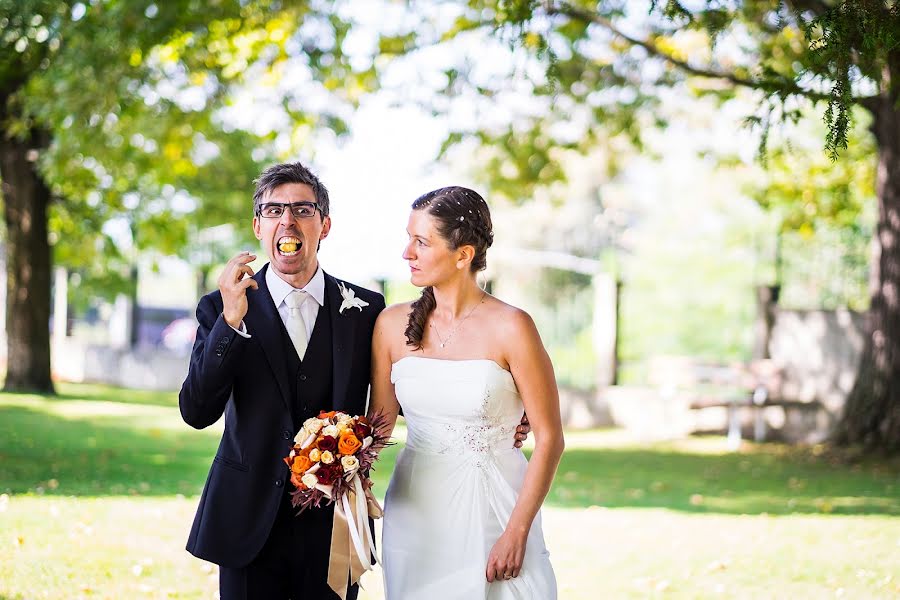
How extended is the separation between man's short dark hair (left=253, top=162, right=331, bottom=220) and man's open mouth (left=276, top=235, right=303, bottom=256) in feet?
0.49

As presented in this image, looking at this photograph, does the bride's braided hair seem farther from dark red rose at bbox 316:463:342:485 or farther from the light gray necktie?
dark red rose at bbox 316:463:342:485

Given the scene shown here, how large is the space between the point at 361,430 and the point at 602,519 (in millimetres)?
5695

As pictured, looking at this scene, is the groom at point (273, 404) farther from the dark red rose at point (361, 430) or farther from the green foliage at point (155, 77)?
the green foliage at point (155, 77)

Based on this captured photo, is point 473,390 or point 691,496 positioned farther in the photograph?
point 691,496

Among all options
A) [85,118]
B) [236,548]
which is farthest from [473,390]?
[85,118]

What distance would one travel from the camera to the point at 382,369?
4289 millimetres

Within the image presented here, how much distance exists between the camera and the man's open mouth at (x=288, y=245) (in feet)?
13.1

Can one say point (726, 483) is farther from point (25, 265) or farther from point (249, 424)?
point (25, 265)

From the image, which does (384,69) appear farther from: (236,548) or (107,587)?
(236,548)

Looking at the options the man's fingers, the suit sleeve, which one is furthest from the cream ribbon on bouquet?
the man's fingers

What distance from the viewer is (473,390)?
4133 mm

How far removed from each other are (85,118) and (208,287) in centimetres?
1338

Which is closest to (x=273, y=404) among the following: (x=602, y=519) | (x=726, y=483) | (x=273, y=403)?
(x=273, y=403)

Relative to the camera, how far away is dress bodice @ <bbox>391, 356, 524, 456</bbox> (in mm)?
4129
